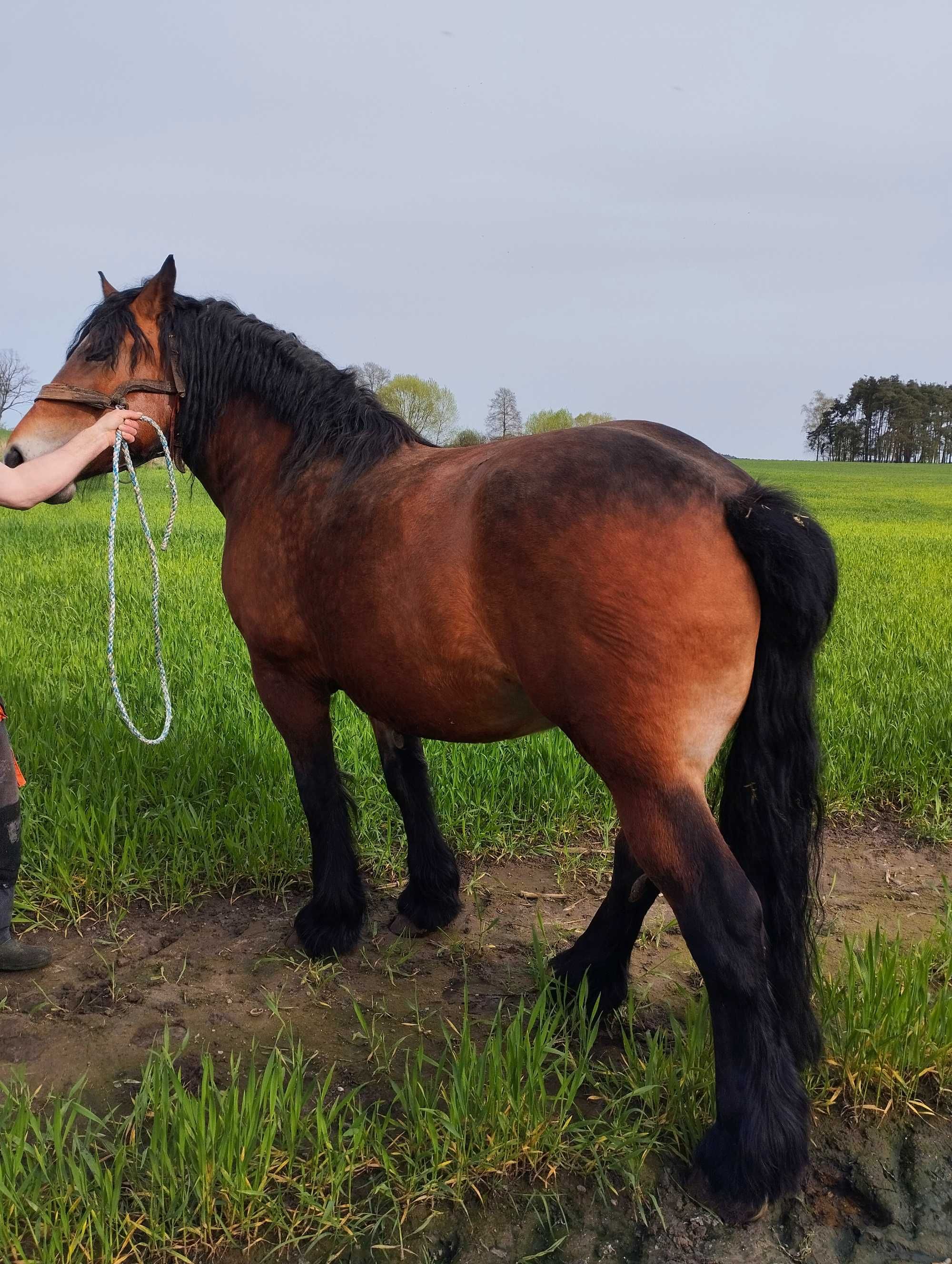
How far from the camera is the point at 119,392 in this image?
126 inches

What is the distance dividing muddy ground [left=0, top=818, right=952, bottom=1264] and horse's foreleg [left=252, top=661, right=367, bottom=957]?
114mm

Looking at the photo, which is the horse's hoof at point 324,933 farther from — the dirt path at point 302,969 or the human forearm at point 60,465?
the human forearm at point 60,465

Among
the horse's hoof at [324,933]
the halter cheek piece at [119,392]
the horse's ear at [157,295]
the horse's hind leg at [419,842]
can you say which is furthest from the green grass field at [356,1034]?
the horse's ear at [157,295]

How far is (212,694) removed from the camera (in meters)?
5.47

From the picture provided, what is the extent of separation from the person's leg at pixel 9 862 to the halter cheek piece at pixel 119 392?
1.21 meters

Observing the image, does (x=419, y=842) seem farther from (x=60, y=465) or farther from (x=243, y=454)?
(x=60, y=465)

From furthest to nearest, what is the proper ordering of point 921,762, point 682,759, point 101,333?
point 921,762
point 101,333
point 682,759

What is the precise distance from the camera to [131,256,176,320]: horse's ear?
3.15 metres

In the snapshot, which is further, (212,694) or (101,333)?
(212,694)

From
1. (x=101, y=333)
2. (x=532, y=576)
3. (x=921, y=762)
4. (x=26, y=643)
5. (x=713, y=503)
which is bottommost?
(x=921, y=762)

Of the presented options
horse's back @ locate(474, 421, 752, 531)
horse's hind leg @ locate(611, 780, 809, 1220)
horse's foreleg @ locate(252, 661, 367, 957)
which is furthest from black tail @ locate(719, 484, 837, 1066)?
horse's foreleg @ locate(252, 661, 367, 957)

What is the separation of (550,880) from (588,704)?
202 cm

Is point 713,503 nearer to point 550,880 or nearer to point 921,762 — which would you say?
point 550,880

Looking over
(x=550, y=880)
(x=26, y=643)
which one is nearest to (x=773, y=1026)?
(x=550, y=880)
